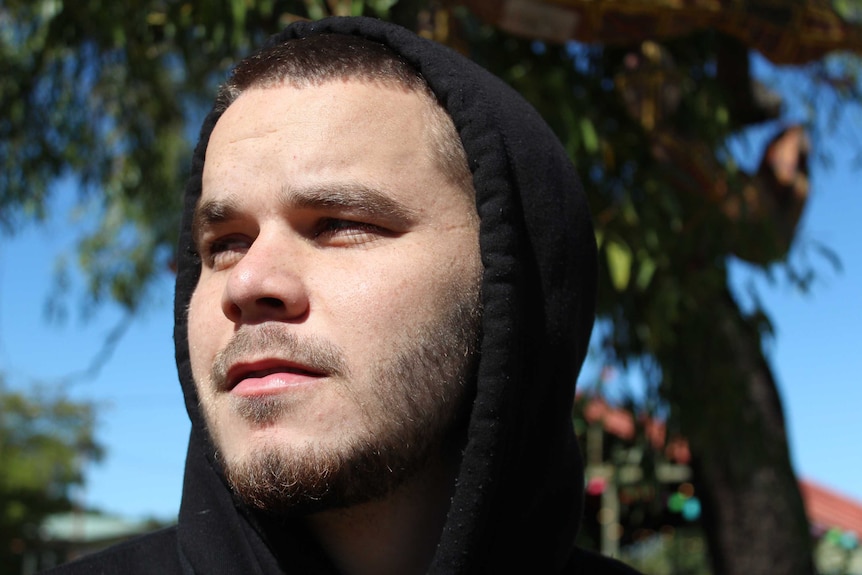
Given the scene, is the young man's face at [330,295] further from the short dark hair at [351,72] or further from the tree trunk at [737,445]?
the tree trunk at [737,445]

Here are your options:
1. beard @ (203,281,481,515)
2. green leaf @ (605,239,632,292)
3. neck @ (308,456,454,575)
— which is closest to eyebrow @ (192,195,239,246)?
beard @ (203,281,481,515)

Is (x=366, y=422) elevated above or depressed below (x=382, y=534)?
above

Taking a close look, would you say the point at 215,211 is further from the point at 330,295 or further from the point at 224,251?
the point at 330,295

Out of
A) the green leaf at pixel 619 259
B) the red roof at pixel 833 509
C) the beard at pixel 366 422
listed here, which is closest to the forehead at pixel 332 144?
the beard at pixel 366 422

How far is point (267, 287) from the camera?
1.47m

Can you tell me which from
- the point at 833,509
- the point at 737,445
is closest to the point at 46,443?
the point at 833,509

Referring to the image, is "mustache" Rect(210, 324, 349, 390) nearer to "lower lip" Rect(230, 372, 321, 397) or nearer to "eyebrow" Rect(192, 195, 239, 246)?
"lower lip" Rect(230, 372, 321, 397)

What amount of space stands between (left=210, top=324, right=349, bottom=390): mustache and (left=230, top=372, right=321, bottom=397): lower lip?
19mm

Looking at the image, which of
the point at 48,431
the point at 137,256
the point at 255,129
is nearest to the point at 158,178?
the point at 137,256

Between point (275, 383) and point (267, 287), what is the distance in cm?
15

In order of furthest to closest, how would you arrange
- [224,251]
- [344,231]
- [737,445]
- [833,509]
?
[833,509] → [737,445] → [224,251] → [344,231]

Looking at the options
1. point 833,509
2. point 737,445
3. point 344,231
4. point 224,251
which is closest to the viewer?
point 344,231

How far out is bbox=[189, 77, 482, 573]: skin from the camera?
4.82 feet

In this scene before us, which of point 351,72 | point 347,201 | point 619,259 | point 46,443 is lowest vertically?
point 46,443
